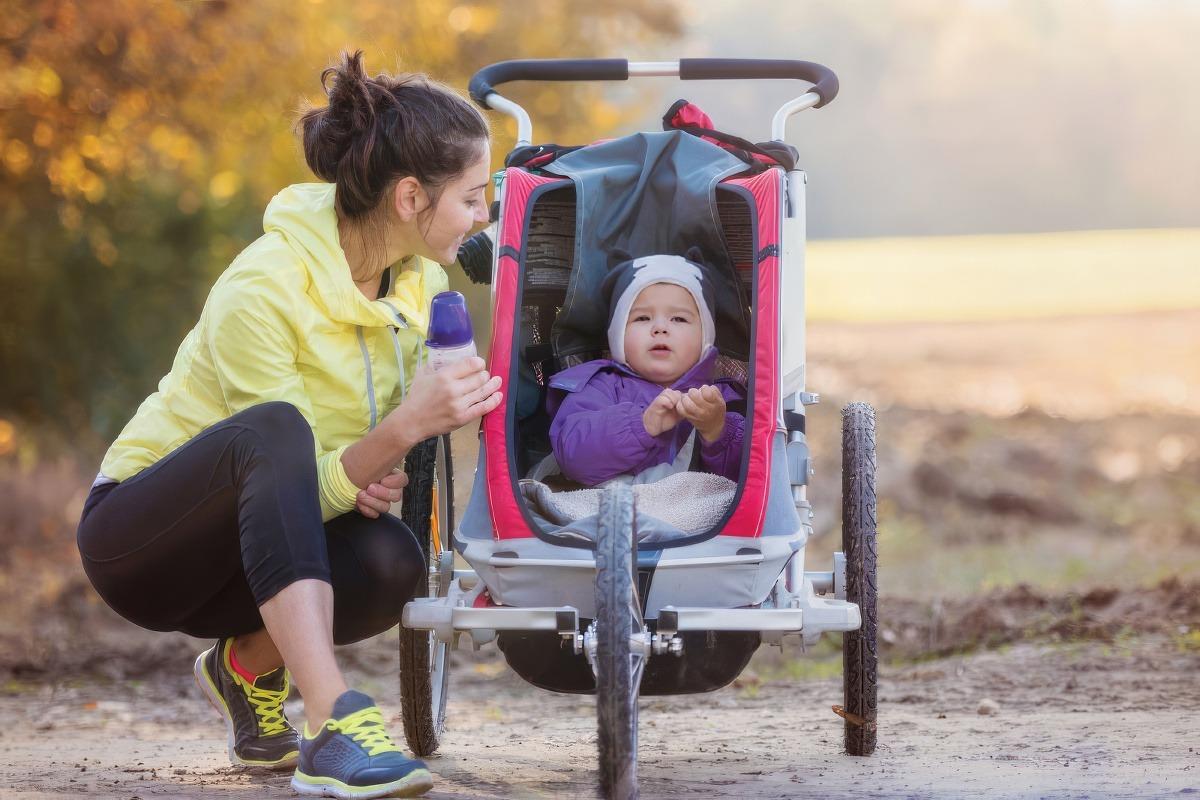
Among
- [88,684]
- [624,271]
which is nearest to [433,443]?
[624,271]

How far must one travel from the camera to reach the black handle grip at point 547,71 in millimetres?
3463

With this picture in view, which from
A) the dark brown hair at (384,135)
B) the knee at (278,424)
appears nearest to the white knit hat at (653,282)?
the dark brown hair at (384,135)

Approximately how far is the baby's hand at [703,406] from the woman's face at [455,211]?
572 millimetres

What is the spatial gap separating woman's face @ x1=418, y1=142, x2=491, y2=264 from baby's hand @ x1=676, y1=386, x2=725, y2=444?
572mm

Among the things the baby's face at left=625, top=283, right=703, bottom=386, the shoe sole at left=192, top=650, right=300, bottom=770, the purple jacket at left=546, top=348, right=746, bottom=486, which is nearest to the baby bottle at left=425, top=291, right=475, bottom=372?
the purple jacket at left=546, top=348, right=746, bottom=486

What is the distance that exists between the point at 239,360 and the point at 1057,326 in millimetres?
9524

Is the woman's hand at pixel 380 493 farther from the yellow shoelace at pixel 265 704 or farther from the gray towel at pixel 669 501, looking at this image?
the yellow shoelace at pixel 265 704

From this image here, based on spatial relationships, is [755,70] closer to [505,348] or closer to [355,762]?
[505,348]

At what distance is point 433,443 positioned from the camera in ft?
10.4

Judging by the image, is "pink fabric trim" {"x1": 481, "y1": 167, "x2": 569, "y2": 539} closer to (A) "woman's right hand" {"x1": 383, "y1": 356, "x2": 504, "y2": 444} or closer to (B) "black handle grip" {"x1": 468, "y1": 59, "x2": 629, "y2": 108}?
(A) "woman's right hand" {"x1": 383, "y1": 356, "x2": 504, "y2": 444}

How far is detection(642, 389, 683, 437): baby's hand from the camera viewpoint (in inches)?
112

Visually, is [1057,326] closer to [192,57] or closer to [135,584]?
[192,57]

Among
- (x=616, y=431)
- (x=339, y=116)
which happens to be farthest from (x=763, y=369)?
(x=339, y=116)

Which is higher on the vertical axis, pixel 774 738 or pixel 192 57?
pixel 192 57
